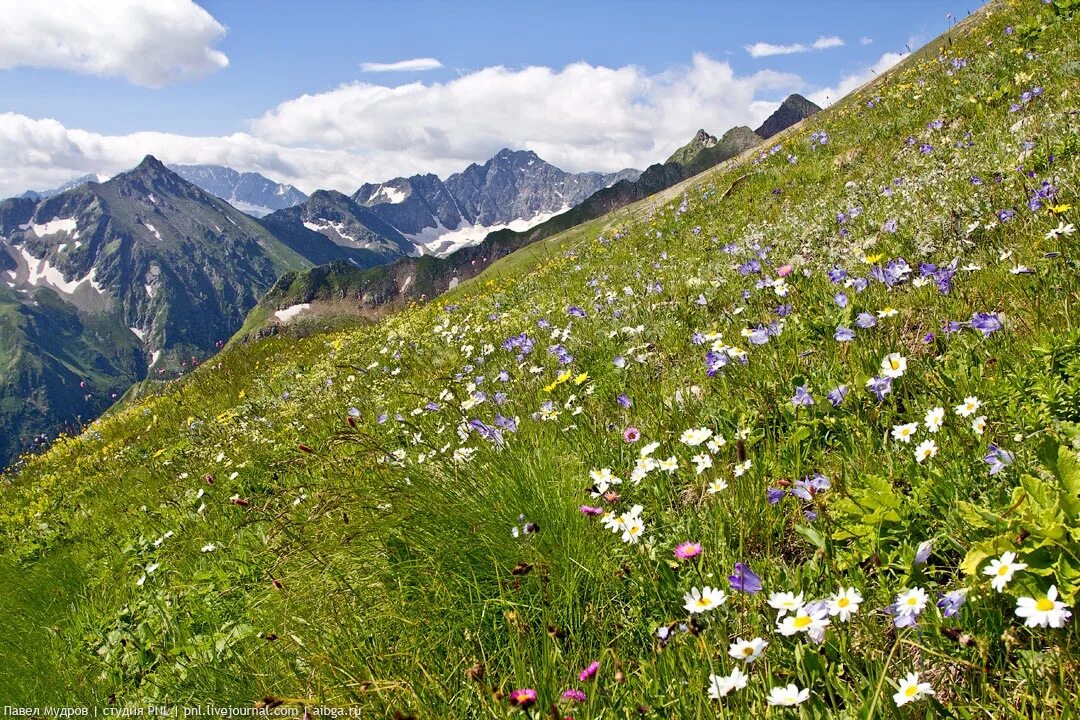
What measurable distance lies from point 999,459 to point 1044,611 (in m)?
0.86

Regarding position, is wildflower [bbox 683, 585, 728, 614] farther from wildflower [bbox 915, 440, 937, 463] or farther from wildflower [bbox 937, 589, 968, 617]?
wildflower [bbox 915, 440, 937, 463]

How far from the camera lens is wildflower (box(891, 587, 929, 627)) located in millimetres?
1919

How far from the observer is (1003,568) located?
6.01 feet

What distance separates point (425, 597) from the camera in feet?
9.68

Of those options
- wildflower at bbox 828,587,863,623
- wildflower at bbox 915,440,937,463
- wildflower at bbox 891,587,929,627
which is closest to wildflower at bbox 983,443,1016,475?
wildflower at bbox 915,440,937,463

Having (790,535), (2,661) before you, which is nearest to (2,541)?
(2,661)

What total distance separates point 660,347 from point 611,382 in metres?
0.87

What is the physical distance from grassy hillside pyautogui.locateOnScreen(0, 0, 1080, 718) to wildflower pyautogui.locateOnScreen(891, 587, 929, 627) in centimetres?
2

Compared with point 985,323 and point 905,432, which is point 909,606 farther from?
point 985,323

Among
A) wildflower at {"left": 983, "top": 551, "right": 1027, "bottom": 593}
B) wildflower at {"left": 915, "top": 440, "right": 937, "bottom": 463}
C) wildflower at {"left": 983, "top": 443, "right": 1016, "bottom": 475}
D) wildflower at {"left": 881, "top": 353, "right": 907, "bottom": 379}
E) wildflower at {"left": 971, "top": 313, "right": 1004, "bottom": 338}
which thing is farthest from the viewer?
wildflower at {"left": 971, "top": 313, "right": 1004, "bottom": 338}

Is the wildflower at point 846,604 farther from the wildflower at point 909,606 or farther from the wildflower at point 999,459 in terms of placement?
the wildflower at point 999,459

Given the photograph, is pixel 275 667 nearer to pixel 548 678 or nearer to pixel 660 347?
pixel 548 678

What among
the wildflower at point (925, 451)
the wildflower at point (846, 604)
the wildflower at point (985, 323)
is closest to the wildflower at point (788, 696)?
the wildflower at point (846, 604)

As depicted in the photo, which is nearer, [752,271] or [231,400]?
[752,271]
